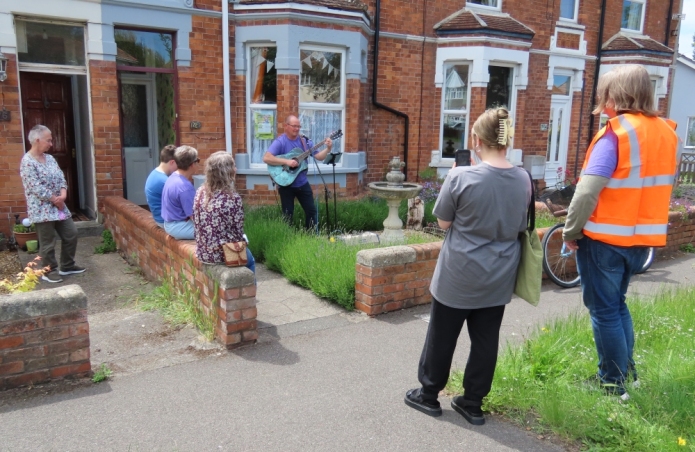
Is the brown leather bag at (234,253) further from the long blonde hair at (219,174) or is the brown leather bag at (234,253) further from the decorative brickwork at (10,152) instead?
the decorative brickwork at (10,152)

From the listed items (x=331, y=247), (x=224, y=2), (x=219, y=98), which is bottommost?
(x=331, y=247)

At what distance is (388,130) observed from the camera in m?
11.7

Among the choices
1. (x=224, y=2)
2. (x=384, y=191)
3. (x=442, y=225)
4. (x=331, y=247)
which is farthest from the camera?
(x=224, y=2)

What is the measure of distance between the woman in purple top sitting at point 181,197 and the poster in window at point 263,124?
4.57m

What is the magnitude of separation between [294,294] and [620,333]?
3.42 meters

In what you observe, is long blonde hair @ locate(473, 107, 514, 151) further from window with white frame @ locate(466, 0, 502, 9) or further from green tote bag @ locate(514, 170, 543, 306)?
window with white frame @ locate(466, 0, 502, 9)

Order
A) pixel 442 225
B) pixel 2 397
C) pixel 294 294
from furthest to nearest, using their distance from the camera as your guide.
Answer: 1. pixel 294 294
2. pixel 2 397
3. pixel 442 225

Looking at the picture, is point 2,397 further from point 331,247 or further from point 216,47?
point 216,47

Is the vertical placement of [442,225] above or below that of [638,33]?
below

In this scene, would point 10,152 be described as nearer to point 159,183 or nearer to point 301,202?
point 159,183

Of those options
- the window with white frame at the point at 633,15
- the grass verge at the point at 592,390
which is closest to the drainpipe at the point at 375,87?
the grass verge at the point at 592,390

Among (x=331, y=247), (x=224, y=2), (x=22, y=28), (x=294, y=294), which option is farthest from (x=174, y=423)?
(x=224, y=2)

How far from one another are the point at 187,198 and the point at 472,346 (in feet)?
10.5

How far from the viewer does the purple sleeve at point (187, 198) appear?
5.37 metres
